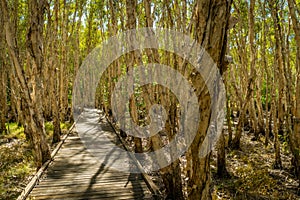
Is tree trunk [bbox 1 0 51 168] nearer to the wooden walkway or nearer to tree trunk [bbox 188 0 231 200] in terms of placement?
the wooden walkway

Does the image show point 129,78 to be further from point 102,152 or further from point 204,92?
point 204,92

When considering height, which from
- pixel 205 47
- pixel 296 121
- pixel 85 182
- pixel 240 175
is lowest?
pixel 240 175

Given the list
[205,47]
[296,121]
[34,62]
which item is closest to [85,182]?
[34,62]

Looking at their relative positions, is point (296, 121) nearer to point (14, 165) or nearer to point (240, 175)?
→ point (240, 175)

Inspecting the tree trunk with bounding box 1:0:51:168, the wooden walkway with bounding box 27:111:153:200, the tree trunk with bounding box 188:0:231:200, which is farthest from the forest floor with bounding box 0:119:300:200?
the tree trunk with bounding box 188:0:231:200

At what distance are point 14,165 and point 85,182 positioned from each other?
306 cm

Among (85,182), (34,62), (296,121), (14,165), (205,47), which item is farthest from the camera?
(14,165)

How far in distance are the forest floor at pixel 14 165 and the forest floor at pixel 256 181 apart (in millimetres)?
4327

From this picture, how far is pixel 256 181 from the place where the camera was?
6.07 metres

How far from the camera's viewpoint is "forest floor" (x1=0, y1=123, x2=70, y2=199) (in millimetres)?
5921

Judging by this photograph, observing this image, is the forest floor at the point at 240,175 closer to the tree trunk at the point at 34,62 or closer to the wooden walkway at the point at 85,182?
the wooden walkway at the point at 85,182

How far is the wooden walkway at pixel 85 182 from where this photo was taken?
511 centimetres

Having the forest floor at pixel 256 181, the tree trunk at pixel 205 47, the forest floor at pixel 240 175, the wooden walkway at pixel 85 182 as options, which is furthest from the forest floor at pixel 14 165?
the tree trunk at pixel 205 47

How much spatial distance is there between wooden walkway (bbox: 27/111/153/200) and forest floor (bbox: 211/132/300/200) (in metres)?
1.70
